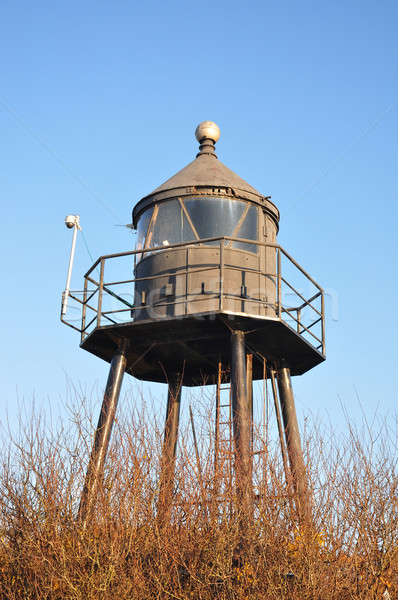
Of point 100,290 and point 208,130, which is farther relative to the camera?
point 208,130

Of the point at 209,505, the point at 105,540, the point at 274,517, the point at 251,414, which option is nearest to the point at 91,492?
the point at 105,540

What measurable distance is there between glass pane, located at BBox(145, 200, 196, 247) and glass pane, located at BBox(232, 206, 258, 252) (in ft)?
3.12

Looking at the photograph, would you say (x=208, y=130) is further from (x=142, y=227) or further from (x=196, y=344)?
(x=196, y=344)

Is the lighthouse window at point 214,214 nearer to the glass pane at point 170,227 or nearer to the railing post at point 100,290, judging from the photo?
the glass pane at point 170,227

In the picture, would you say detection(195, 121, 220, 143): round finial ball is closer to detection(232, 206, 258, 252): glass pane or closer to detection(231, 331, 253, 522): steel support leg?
detection(232, 206, 258, 252): glass pane

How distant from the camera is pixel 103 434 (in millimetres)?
15133

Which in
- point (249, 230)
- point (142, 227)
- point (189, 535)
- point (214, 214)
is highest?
point (142, 227)

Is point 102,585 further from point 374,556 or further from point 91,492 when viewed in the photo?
point 374,556

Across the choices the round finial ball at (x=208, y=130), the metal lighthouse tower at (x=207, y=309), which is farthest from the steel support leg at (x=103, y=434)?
the round finial ball at (x=208, y=130)

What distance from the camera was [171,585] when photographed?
42.1 feet

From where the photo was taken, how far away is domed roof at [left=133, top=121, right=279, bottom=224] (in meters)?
16.7

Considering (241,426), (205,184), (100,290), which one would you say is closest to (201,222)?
(205,184)

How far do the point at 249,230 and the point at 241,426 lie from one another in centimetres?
433

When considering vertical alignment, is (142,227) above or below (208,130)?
below
